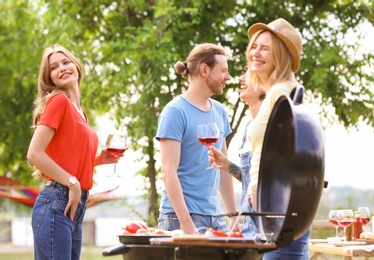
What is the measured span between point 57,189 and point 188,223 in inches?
26.2

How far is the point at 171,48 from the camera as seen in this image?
32.5 ft

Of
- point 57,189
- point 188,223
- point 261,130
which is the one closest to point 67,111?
point 57,189

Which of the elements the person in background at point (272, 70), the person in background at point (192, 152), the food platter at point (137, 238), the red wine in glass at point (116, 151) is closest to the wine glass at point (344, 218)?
the person in background at point (192, 152)

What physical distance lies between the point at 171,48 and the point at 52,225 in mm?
6450

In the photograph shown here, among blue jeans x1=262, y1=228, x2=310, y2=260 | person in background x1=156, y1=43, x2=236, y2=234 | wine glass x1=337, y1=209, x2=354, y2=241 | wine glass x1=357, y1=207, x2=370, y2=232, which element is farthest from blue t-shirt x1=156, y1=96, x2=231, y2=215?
wine glass x1=357, y1=207, x2=370, y2=232

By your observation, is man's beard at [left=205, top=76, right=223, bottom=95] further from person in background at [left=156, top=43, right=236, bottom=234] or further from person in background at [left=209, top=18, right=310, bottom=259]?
person in background at [left=209, top=18, right=310, bottom=259]

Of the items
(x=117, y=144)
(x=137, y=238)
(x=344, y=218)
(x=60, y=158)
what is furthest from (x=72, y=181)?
(x=344, y=218)

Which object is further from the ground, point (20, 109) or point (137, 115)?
point (20, 109)

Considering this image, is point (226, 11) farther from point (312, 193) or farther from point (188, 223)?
point (312, 193)

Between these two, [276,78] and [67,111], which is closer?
[276,78]

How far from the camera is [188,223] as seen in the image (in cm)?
394

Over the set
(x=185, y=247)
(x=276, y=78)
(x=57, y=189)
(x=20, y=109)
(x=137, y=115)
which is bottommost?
(x=185, y=247)

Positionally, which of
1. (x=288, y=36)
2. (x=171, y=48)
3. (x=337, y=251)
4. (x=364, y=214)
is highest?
(x=171, y=48)

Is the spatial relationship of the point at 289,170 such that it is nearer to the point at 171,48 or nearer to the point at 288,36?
the point at 288,36
